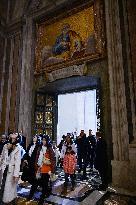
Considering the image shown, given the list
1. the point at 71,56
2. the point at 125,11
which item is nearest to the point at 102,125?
the point at 71,56

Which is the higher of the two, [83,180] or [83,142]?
[83,142]

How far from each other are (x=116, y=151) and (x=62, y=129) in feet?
33.7

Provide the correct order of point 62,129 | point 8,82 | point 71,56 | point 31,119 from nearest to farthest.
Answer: point 71,56, point 31,119, point 8,82, point 62,129

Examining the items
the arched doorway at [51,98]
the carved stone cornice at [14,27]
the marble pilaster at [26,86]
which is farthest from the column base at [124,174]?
the carved stone cornice at [14,27]

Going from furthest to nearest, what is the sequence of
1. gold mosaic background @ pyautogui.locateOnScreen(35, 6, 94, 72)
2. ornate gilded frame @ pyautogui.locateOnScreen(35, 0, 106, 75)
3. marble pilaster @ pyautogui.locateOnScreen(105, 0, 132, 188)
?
gold mosaic background @ pyautogui.locateOnScreen(35, 6, 94, 72) → ornate gilded frame @ pyautogui.locateOnScreen(35, 0, 106, 75) → marble pilaster @ pyautogui.locateOnScreen(105, 0, 132, 188)

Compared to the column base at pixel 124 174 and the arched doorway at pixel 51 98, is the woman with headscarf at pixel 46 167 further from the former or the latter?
the arched doorway at pixel 51 98

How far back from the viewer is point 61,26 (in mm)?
10242

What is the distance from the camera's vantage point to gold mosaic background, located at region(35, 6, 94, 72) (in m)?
9.25

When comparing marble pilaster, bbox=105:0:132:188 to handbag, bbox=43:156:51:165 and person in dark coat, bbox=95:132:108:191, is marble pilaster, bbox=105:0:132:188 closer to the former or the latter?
person in dark coat, bbox=95:132:108:191

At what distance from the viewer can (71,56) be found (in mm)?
9547

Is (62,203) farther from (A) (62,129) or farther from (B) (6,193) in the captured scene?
(A) (62,129)

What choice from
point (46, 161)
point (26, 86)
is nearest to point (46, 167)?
point (46, 161)

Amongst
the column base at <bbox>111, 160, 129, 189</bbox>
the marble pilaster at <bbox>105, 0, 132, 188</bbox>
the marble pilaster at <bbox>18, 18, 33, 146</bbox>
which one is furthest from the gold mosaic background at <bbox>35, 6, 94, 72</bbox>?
the column base at <bbox>111, 160, 129, 189</bbox>

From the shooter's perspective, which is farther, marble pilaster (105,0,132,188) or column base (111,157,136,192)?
marble pilaster (105,0,132,188)
